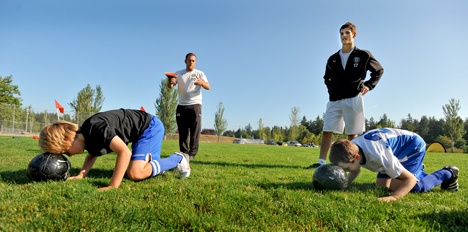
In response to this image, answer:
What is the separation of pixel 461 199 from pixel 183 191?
3338 millimetres

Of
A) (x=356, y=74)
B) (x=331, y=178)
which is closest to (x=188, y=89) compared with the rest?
(x=356, y=74)

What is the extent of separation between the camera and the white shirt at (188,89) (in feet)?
25.0

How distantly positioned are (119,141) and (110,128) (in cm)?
26

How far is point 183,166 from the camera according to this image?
15.2ft

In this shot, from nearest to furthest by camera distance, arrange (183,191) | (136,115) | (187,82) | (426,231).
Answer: (426,231) < (183,191) < (136,115) < (187,82)

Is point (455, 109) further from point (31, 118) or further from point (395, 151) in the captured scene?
point (31, 118)

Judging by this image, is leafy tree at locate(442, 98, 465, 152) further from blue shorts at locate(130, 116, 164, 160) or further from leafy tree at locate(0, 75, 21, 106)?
leafy tree at locate(0, 75, 21, 106)

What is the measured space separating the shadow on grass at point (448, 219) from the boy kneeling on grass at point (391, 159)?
0.53 metres

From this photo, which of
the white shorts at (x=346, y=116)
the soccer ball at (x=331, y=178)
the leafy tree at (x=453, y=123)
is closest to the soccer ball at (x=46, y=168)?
the soccer ball at (x=331, y=178)

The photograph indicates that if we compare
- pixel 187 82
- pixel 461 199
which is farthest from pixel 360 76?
pixel 187 82

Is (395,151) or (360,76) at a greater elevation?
(360,76)

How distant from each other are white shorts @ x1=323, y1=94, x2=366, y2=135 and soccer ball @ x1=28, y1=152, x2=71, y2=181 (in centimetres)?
500

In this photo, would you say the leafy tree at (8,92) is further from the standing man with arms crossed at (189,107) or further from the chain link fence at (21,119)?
the standing man with arms crossed at (189,107)

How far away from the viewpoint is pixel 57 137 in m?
3.64
